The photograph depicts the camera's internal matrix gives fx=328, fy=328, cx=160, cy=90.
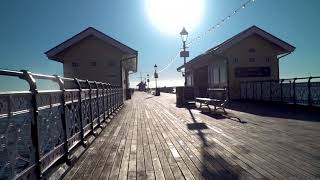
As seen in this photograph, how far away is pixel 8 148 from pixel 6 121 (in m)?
0.29

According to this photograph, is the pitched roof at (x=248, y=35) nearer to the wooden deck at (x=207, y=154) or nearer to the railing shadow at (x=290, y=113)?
the railing shadow at (x=290, y=113)

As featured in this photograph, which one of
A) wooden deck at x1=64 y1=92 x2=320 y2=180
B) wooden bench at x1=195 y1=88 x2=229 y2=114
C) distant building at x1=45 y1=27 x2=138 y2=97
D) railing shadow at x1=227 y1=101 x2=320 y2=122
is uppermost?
distant building at x1=45 y1=27 x2=138 y2=97

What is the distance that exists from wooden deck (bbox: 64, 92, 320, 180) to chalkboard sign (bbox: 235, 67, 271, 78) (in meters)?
16.5

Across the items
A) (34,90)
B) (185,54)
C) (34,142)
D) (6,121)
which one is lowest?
(34,142)

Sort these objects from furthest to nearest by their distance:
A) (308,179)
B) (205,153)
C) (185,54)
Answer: (185,54)
(205,153)
(308,179)

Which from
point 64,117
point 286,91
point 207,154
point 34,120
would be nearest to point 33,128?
point 34,120

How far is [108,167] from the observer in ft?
18.6

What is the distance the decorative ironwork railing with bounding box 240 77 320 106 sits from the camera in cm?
1433

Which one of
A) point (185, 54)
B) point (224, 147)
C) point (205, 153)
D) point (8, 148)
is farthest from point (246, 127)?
point (185, 54)

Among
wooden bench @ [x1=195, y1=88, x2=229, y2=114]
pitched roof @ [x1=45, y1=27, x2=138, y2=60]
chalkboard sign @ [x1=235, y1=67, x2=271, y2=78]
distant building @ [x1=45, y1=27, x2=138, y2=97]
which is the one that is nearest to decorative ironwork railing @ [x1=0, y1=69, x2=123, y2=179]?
wooden bench @ [x1=195, y1=88, x2=229, y2=114]

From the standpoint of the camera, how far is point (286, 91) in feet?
55.9

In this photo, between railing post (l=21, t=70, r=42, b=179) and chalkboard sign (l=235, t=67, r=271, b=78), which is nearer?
railing post (l=21, t=70, r=42, b=179)

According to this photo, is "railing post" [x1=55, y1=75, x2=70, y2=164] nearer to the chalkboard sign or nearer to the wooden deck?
the wooden deck

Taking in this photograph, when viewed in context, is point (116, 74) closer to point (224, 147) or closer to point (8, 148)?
point (224, 147)
